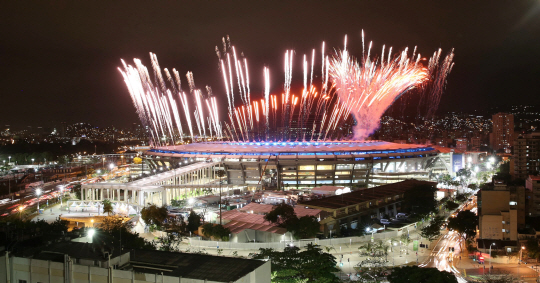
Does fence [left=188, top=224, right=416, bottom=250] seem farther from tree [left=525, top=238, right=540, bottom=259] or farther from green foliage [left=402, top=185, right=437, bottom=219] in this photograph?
green foliage [left=402, top=185, right=437, bottom=219]

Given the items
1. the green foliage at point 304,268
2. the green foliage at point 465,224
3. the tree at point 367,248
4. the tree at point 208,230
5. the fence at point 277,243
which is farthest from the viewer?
the green foliage at point 465,224

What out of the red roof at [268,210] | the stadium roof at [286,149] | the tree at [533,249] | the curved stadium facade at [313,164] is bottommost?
the tree at [533,249]

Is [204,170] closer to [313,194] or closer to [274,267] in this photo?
[313,194]

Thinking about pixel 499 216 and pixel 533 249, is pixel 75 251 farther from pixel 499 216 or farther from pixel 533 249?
pixel 499 216

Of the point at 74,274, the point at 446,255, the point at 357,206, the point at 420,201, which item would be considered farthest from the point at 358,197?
the point at 74,274

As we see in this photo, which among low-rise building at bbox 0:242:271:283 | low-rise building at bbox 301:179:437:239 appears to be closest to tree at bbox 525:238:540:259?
low-rise building at bbox 301:179:437:239

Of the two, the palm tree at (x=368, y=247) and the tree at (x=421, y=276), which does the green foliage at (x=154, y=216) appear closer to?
the palm tree at (x=368, y=247)

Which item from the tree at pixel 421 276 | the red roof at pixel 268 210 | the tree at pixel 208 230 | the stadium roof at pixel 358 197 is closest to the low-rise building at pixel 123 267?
the tree at pixel 421 276
